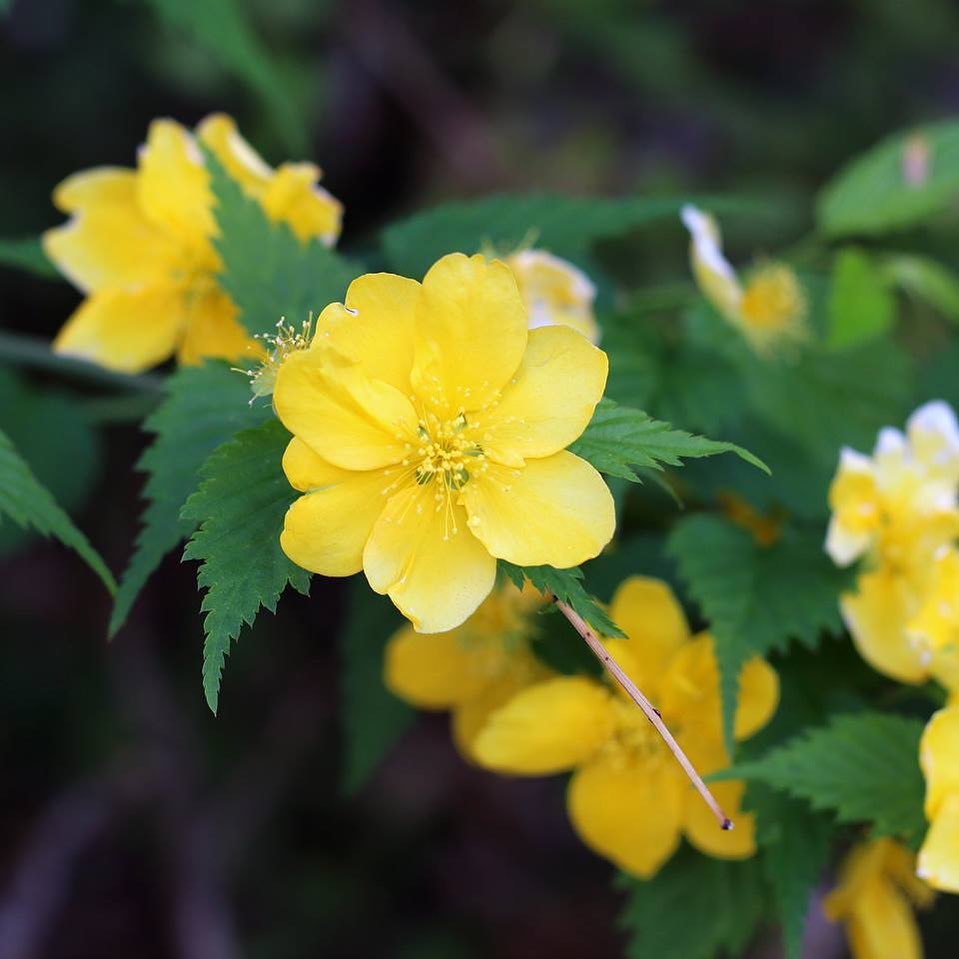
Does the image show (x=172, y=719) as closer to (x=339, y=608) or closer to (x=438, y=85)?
(x=339, y=608)

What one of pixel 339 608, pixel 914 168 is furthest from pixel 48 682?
pixel 914 168

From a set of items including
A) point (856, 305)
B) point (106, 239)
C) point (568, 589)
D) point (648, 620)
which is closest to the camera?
point (568, 589)

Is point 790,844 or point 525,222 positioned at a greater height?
point 525,222

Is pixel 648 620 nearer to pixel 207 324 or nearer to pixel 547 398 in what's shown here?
pixel 547 398

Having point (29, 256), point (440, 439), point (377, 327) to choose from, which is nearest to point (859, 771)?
point (440, 439)

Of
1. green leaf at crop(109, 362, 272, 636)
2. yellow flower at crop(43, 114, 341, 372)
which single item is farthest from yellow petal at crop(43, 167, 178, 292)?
green leaf at crop(109, 362, 272, 636)

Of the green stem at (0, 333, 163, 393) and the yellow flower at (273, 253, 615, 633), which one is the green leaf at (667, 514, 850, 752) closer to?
the yellow flower at (273, 253, 615, 633)
